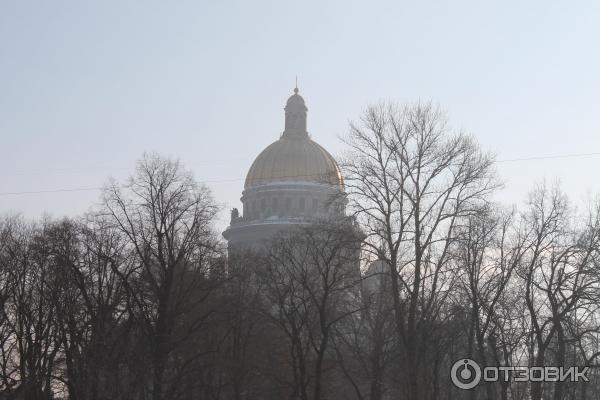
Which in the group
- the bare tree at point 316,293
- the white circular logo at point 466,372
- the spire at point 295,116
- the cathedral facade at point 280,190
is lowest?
the white circular logo at point 466,372

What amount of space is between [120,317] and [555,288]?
13839 mm

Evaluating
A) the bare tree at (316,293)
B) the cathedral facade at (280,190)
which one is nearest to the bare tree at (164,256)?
the bare tree at (316,293)

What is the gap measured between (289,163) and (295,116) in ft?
23.6

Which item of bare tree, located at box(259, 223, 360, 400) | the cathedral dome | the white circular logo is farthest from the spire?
the white circular logo

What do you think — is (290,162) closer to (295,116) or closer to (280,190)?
(280,190)

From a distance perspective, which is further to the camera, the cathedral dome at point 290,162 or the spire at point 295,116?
the spire at point 295,116

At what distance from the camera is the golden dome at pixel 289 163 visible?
87000 mm

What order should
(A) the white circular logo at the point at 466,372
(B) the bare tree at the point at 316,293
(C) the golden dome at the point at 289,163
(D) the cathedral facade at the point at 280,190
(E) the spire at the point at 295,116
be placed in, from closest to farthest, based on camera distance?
(B) the bare tree at the point at 316,293, (A) the white circular logo at the point at 466,372, (D) the cathedral facade at the point at 280,190, (C) the golden dome at the point at 289,163, (E) the spire at the point at 295,116

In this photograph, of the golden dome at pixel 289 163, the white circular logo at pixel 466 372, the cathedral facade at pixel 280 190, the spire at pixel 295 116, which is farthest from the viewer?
the spire at pixel 295 116

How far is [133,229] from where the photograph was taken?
1222 inches

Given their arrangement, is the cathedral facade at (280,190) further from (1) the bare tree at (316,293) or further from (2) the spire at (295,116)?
(1) the bare tree at (316,293)

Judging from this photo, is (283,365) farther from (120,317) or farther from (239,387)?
(120,317)

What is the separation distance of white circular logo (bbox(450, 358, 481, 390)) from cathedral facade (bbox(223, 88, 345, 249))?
45.8 metres

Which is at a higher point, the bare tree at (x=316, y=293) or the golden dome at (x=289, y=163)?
the golden dome at (x=289, y=163)
